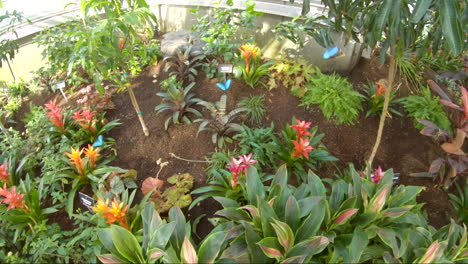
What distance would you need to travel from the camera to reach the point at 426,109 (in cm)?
286

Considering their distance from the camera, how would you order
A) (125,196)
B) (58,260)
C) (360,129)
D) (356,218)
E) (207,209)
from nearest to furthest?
1. (356,218)
2. (58,260)
3. (125,196)
4. (207,209)
5. (360,129)

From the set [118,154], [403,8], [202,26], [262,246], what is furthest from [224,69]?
[262,246]

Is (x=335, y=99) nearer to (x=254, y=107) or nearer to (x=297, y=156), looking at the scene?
(x=254, y=107)

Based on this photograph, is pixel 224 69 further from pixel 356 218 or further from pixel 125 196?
pixel 356 218

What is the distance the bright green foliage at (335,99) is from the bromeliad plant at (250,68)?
532mm

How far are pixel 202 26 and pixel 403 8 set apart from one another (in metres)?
2.27

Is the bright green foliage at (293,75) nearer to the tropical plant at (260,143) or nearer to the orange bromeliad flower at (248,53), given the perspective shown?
the orange bromeliad flower at (248,53)

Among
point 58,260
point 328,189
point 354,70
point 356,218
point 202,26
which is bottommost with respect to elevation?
point 58,260

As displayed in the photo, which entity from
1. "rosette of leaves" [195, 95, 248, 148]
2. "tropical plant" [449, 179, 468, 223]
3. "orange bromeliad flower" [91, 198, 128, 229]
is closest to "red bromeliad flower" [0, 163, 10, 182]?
"orange bromeliad flower" [91, 198, 128, 229]

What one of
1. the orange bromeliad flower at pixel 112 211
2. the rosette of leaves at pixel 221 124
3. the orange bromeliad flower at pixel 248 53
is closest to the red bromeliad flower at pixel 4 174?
the orange bromeliad flower at pixel 112 211

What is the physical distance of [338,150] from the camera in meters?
2.84

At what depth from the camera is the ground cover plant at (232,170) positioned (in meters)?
1.68

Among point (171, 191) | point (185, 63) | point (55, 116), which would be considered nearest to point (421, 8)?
point (171, 191)

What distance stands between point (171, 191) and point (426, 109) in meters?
2.43
